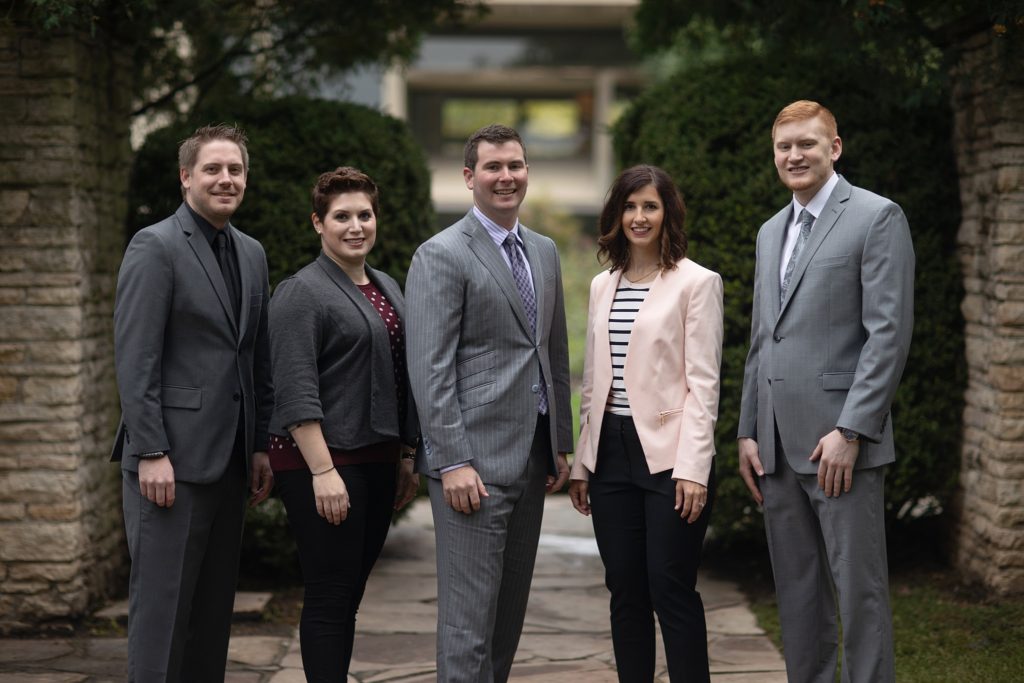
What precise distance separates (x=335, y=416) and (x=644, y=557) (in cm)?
109

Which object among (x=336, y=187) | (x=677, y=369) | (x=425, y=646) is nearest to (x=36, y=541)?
(x=425, y=646)

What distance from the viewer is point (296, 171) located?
18.8 feet

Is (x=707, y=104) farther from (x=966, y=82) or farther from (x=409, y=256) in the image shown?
(x=409, y=256)

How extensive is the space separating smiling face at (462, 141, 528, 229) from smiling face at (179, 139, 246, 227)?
75 cm

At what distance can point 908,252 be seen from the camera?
3.47 m

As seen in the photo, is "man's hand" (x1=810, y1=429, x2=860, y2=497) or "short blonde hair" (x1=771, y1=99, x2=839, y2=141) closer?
"man's hand" (x1=810, y1=429, x2=860, y2=497)

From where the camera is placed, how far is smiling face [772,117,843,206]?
356 cm

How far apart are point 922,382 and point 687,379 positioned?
8.17ft

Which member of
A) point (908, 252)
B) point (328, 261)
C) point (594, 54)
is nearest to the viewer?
point (908, 252)

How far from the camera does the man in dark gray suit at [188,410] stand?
3410 millimetres

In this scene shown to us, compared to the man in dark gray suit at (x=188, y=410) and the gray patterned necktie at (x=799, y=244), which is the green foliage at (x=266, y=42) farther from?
the gray patterned necktie at (x=799, y=244)

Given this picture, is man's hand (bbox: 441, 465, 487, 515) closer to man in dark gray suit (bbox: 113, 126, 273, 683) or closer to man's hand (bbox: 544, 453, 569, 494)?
man's hand (bbox: 544, 453, 569, 494)

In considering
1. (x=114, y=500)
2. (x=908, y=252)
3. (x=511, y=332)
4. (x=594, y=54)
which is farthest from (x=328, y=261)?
(x=594, y=54)

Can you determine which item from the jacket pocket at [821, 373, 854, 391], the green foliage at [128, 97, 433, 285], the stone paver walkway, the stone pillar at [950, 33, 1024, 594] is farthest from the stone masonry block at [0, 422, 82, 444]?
the stone pillar at [950, 33, 1024, 594]
